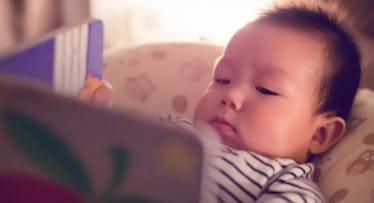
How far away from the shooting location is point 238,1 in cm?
124

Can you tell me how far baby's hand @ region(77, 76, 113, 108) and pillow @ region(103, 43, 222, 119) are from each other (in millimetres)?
382

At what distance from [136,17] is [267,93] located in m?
0.73

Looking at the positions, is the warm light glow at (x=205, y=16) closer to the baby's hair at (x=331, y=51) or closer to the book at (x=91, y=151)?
the baby's hair at (x=331, y=51)

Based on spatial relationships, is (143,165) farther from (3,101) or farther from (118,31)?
(118,31)

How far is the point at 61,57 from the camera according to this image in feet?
1.39

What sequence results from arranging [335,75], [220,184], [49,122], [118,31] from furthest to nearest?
[118,31] → [335,75] → [220,184] → [49,122]

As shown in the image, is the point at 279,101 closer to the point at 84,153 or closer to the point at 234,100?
the point at 234,100

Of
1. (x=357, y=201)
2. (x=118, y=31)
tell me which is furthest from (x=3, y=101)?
(x=118, y=31)

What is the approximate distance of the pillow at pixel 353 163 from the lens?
0.67 meters

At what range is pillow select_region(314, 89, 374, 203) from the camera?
0.67m

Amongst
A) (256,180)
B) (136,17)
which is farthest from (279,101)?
(136,17)

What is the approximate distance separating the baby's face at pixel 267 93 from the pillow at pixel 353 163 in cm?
5

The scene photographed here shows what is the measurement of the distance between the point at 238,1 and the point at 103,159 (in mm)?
1018

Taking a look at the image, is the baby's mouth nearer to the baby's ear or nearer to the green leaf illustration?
the baby's ear
